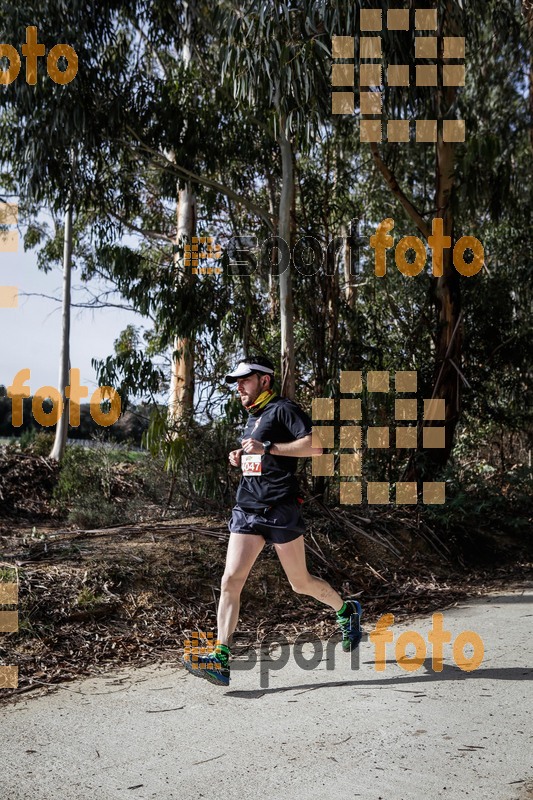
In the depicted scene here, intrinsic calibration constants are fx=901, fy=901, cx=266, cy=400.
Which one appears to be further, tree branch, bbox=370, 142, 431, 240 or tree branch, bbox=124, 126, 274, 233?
tree branch, bbox=124, 126, 274, 233

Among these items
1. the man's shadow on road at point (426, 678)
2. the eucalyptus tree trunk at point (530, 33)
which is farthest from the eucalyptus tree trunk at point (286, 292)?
the man's shadow on road at point (426, 678)

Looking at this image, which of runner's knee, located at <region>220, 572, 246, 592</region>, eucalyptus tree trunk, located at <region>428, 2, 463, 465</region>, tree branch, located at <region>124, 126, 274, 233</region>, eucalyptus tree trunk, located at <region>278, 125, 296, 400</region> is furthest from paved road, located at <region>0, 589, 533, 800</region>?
tree branch, located at <region>124, 126, 274, 233</region>

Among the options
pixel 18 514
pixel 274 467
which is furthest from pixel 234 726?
pixel 18 514

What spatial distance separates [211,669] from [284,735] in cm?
93

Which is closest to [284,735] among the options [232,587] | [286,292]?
[232,587]

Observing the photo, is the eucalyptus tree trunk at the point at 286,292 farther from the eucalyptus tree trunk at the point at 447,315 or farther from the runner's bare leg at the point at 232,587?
the runner's bare leg at the point at 232,587

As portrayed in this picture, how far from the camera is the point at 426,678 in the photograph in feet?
18.5

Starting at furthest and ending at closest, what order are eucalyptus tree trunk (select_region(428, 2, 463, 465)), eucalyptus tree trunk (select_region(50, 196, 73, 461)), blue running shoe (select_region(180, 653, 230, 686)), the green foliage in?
1. eucalyptus tree trunk (select_region(50, 196, 73, 461))
2. the green foliage
3. eucalyptus tree trunk (select_region(428, 2, 463, 465))
4. blue running shoe (select_region(180, 653, 230, 686))

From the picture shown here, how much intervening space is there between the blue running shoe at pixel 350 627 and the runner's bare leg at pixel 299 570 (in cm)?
17

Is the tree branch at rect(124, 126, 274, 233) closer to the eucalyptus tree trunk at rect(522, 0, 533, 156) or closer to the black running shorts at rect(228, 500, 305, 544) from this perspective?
the eucalyptus tree trunk at rect(522, 0, 533, 156)

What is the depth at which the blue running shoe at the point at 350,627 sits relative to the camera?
241 inches

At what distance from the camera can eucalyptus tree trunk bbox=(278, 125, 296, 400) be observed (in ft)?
35.7

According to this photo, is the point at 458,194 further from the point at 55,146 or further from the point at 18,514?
the point at 18,514

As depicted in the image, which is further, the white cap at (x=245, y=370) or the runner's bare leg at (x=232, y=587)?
the white cap at (x=245, y=370)
